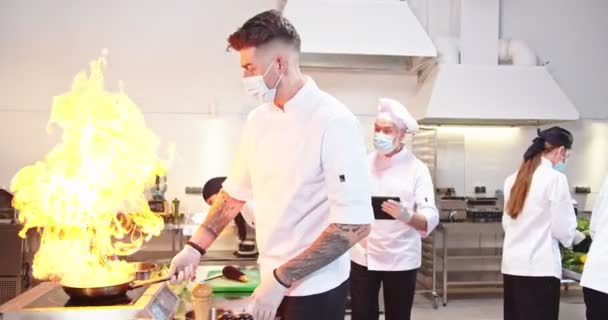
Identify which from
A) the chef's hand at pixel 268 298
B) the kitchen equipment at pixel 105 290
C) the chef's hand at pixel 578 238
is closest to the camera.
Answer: the chef's hand at pixel 268 298

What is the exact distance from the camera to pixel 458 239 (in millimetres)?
5484

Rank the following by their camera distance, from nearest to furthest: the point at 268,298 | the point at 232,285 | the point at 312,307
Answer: the point at 268,298
the point at 312,307
the point at 232,285

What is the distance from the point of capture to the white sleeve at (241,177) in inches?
63.8

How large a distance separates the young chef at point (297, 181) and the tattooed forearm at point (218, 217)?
18cm

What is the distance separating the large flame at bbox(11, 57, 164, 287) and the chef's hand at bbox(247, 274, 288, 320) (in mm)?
553

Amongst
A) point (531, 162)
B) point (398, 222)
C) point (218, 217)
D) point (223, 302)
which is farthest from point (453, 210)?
point (218, 217)

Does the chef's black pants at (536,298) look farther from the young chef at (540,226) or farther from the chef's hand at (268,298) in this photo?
the chef's hand at (268,298)

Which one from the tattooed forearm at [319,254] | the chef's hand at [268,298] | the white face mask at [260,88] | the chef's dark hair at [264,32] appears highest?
the chef's dark hair at [264,32]

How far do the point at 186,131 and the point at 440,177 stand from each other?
8.54 ft

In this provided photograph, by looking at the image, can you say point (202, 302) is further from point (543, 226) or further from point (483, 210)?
point (483, 210)

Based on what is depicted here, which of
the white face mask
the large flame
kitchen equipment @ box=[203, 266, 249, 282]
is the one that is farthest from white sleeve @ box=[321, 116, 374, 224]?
kitchen equipment @ box=[203, 266, 249, 282]

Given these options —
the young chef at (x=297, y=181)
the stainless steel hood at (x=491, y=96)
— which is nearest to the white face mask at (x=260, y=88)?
the young chef at (x=297, y=181)

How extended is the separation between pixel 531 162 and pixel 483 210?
2048 mm

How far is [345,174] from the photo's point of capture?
1.35 metres
